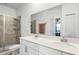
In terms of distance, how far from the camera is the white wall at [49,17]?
5.84ft

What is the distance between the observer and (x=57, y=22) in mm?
1761

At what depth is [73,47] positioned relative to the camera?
1.51 m

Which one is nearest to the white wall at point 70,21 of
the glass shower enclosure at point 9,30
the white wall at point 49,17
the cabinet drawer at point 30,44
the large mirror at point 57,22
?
the large mirror at point 57,22

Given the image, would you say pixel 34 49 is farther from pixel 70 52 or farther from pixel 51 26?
pixel 70 52

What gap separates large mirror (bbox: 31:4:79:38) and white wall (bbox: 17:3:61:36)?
2.9 inches

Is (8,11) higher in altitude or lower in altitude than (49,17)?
higher

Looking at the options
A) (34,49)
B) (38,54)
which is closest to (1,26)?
(34,49)

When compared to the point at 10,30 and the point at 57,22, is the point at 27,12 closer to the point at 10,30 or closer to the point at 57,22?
the point at 10,30

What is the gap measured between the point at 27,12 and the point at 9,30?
505 millimetres

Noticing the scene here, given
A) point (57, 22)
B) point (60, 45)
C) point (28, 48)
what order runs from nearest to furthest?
point (60, 45), point (57, 22), point (28, 48)

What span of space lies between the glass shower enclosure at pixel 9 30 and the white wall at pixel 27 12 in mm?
94

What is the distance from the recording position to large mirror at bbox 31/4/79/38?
1.62 metres

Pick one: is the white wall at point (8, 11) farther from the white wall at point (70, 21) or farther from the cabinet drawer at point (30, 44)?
the white wall at point (70, 21)

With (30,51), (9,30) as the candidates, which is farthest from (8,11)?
(30,51)
